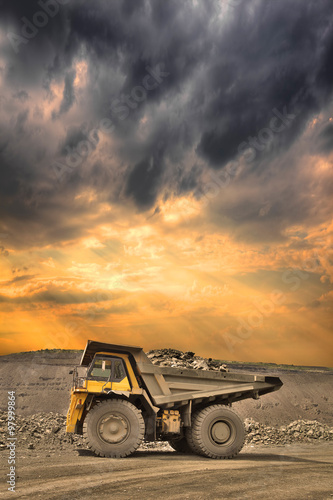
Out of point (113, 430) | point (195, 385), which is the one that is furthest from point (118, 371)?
point (195, 385)

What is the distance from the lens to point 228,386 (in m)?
13.3

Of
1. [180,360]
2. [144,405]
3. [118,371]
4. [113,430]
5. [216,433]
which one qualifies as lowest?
[216,433]

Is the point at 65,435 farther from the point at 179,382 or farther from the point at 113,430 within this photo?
the point at 179,382

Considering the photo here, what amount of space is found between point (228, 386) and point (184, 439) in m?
2.31

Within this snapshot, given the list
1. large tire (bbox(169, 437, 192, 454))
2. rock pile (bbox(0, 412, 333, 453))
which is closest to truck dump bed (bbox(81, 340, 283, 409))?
large tire (bbox(169, 437, 192, 454))

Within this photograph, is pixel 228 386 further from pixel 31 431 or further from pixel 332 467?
pixel 31 431

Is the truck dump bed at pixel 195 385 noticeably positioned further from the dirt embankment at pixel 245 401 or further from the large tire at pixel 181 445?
the dirt embankment at pixel 245 401

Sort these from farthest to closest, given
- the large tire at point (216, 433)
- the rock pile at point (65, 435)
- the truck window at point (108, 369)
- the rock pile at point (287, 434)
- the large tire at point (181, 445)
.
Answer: the rock pile at point (287, 434)
the rock pile at point (65, 435)
the large tire at point (181, 445)
the large tire at point (216, 433)
the truck window at point (108, 369)

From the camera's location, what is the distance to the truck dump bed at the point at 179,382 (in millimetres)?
12203

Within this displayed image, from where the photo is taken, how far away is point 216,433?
12.6 meters

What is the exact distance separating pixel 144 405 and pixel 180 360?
220 cm

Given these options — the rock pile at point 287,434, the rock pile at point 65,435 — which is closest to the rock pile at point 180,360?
the rock pile at point 65,435

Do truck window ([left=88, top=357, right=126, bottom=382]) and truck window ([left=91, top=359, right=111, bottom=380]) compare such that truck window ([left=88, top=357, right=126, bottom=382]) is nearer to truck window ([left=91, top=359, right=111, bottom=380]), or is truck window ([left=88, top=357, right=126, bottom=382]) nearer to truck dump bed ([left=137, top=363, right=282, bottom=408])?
truck window ([left=91, top=359, right=111, bottom=380])

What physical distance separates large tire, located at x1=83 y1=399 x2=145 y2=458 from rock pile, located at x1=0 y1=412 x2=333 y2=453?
3.04 metres
